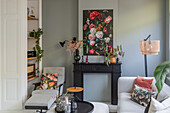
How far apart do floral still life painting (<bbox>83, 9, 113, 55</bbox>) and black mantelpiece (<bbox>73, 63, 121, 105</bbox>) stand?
384 millimetres

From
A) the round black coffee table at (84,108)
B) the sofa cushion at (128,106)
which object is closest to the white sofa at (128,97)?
the sofa cushion at (128,106)

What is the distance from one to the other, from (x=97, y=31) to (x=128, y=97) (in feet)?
6.45

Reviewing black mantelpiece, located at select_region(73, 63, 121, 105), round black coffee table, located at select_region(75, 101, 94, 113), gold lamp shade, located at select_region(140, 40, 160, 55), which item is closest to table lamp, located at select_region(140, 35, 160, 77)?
gold lamp shade, located at select_region(140, 40, 160, 55)

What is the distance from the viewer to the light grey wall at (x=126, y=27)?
4652 millimetres

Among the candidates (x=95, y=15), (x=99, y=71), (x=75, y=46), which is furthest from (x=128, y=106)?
(x=95, y=15)

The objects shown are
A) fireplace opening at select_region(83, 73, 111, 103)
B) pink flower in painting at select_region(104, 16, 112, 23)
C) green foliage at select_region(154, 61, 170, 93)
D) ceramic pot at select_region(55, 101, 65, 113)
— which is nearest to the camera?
green foliage at select_region(154, 61, 170, 93)

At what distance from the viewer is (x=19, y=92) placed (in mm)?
4062

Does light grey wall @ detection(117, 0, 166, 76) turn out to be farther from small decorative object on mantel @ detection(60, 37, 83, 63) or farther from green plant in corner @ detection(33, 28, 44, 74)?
green plant in corner @ detection(33, 28, 44, 74)

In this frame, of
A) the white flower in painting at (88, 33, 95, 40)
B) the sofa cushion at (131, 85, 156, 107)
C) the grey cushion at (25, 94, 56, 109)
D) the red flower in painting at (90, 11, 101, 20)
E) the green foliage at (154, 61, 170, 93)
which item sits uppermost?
the red flower in painting at (90, 11, 101, 20)

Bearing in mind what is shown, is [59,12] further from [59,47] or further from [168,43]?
[168,43]

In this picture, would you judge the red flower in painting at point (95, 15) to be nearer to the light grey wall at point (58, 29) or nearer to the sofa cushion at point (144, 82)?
the light grey wall at point (58, 29)

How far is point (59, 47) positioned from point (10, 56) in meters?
1.38

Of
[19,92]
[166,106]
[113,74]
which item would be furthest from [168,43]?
[19,92]

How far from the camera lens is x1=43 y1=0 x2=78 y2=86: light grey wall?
4.96 m
